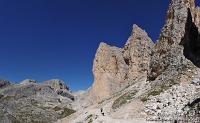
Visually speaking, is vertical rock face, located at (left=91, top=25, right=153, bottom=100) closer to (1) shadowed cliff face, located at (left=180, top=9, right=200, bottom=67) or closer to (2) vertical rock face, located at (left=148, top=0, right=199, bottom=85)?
(2) vertical rock face, located at (left=148, top=0, right=199, bottom=85)

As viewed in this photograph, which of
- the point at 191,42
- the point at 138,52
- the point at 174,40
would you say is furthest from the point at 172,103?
the point at 138,52

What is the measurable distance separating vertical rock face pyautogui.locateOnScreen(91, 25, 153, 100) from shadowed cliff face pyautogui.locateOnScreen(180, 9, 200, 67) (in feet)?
148

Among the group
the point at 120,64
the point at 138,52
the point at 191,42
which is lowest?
the point at 191,42

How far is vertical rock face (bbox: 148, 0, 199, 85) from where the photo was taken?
61.7m

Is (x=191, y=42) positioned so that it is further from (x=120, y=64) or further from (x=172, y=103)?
(x=120, y=64)

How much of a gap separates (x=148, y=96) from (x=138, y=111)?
5.58 metres

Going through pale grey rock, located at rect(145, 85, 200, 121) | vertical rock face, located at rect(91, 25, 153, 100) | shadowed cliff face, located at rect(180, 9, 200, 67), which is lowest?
pale grey rock, located at rect(145, 85, 200, 121)

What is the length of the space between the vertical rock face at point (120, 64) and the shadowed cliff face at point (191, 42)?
45174 millimetres

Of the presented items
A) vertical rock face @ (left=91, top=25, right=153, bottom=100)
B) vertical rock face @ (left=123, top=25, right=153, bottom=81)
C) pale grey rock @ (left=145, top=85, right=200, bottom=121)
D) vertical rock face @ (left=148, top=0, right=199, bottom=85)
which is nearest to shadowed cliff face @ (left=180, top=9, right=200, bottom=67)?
vertical rock face @ (left=148, top=0, right=199, bottom=85)

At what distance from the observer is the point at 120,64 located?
13300 cm

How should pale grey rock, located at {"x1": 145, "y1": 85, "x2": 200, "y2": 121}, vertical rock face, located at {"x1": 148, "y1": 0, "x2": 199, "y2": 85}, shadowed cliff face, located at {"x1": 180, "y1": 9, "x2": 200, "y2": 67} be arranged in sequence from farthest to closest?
vertical rock face, located at {"x1": 148, "y1": 0, "x2": 199, "y2": 85} < shadowed cliff face, located at {"x1": 180, "y1": 9, "x2": 200, "y2": 67} < pale grey rock, located at {"x1": 145, "y1": 85, "x2": 200, "y2": 121}

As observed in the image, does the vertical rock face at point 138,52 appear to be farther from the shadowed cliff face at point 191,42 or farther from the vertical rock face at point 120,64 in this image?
the shadowed cliff face at point 191,42

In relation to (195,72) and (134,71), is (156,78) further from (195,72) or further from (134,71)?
(134,71)

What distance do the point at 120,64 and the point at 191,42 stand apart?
218 feet
